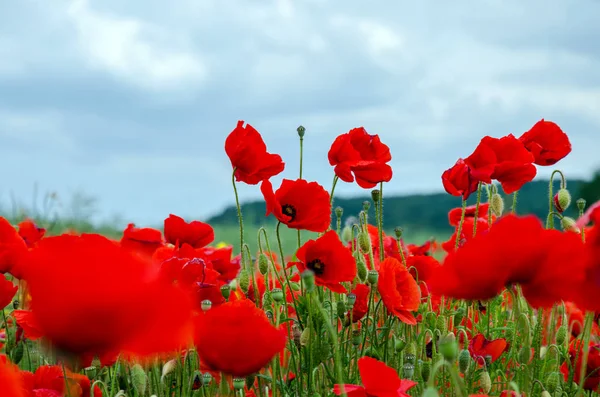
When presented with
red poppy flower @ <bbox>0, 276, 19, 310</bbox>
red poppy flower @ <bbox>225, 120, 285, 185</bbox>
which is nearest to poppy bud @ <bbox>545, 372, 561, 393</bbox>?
red poppy flower @ <bbox>225, 120, 285, 185</bbox>

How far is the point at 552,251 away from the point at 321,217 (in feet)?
2.62

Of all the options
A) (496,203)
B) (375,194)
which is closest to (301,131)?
(375,194)

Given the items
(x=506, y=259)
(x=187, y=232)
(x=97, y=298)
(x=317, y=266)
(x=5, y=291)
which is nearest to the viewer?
(x=97, y=298)

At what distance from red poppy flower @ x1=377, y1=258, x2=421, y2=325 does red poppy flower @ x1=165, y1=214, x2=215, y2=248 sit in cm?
74

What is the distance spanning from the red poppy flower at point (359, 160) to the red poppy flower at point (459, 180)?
0.15 metres

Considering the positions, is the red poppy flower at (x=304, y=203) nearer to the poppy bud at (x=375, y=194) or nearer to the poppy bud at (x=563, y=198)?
the poppy bud at (x=375, y=194)

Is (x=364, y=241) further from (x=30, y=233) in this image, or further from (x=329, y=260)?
(x=30, y=233)

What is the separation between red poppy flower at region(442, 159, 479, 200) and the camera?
6.02 feet

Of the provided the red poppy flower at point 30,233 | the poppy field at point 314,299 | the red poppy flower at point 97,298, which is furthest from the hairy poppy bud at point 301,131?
the red poppy flower at point 30,233

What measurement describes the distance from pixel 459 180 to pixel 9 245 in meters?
1.25

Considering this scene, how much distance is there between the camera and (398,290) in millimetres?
1773

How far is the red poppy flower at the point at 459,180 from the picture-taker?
183 centimetres

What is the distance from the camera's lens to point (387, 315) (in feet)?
7.02

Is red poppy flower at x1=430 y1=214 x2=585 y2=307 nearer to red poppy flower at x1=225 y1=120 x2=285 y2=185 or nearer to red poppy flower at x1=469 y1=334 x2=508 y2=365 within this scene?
red poppy flower at x1=469 y1=334 x2=508 y2=365
